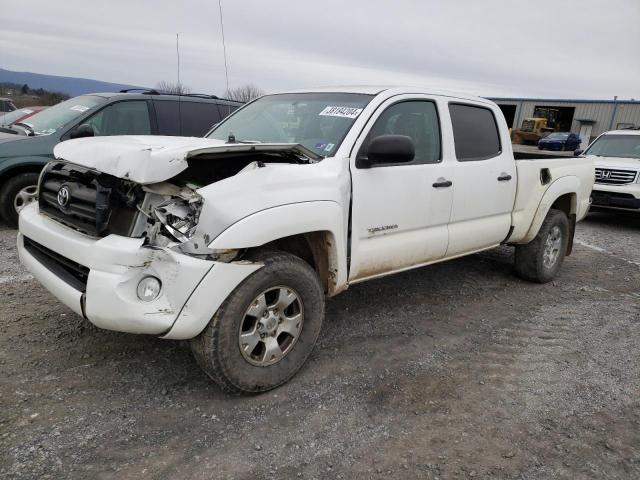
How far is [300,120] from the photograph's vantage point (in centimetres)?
385

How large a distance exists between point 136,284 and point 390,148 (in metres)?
1.73

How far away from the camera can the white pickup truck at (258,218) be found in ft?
8.44

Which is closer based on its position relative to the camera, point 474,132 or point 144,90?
point 474,132

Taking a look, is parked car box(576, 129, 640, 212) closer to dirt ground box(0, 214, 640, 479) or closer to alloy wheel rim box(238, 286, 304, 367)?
dirt ground box(0, 214, 640, 479)

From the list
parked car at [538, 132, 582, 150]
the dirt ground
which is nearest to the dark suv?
the dirt ground

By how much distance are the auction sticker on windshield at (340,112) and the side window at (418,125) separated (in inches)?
8.4

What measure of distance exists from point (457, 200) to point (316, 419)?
2225 mm

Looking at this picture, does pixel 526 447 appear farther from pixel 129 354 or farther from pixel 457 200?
pixel 129 354

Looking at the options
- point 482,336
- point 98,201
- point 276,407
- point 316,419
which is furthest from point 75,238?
point 482,336

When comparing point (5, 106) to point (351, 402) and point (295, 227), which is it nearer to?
point (295, 227)

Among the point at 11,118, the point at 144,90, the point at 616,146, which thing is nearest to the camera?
the point at 144,90

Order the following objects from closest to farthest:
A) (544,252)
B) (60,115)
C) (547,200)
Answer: (547,200), (544,252), (60,115)

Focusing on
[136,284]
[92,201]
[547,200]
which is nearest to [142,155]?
[92,201]

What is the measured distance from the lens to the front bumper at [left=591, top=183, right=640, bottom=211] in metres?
9.22
